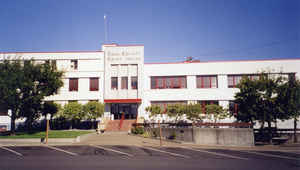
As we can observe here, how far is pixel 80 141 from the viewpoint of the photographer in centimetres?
1862

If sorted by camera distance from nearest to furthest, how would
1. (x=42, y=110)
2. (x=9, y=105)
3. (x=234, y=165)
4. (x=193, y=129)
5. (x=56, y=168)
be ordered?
1. (x=56, y=168)
2. (x=234, y=165)
3. (x=193, y=129)
4. (x=9, y=105)
5. (x=42, y=110)

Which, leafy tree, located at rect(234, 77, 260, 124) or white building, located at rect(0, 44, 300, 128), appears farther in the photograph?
white building, located at rect(0, 44, 300, 128)

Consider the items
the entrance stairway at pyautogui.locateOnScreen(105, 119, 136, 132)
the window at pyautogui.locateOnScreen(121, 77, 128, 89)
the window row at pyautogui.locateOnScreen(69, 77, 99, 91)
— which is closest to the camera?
the entrance stairway at pyautogui.locateOnScreen(105, 119, 136, 132)

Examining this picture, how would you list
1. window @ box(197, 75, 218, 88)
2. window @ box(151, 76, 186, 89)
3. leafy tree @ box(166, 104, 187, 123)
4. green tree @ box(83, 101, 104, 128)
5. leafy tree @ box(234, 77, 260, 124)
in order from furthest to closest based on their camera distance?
window @ box(151, 76, 186, 89), window @ box(197, 75, 218, 88), green tree @ box(83, 101, 104, 128), leafy tree @ box(166, 104, 187, 123), leafy tree @ box(234, 77, 260, 124)

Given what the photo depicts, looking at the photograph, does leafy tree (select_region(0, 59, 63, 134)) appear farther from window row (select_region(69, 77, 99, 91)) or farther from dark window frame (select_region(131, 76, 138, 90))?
dark window frame (select_region(131, 76, 138, 90))

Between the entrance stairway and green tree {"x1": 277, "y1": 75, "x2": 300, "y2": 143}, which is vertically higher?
green tree {"x1": 277, "y1": 75, "x2": 300, "y2": 143}

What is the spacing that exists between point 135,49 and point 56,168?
2481 cm

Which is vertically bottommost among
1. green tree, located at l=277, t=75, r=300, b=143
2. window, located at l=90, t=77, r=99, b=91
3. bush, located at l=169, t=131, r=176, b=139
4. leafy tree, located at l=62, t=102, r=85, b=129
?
bush, located at l=169, t=131, r=176, b=139

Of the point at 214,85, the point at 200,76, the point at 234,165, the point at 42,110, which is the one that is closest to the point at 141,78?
the point at 200,76

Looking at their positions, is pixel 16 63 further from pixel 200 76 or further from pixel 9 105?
pixel 200 76

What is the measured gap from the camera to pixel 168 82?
3188 cm

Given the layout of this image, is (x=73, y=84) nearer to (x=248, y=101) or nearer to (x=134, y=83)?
(x=134, y=83)

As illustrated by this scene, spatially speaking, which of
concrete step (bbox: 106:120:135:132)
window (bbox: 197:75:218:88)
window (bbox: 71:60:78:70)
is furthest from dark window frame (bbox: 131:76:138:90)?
window (bbox: 197:75:218:88)

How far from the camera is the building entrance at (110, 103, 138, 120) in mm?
31953
